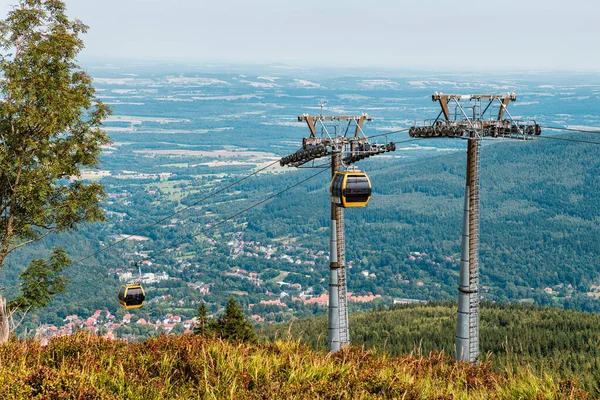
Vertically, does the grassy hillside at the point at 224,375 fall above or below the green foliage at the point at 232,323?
above

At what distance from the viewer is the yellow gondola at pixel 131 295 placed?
2734 centimetres

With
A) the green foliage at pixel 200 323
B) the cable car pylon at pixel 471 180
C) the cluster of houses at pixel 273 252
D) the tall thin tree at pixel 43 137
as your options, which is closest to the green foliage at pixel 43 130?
the tall thin tree at pixel 43 137

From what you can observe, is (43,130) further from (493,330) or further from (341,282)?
(493,330)

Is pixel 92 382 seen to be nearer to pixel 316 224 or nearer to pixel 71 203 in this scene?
pixel 71 203

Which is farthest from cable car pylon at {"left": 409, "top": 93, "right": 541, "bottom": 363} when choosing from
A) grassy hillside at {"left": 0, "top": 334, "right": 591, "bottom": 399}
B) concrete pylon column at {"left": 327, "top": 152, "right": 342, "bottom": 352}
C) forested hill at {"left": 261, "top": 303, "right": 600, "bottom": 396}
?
grassy hillside at {"left": 0, "top": 334, "right": 591, "bottom": 399}

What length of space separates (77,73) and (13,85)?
243 centimetres

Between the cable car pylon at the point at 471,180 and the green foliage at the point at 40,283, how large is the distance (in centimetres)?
1117

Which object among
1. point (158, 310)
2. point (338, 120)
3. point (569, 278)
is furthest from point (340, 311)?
point (569, 278)

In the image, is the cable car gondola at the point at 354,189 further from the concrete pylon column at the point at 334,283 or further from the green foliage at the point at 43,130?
the green foliage at the point at 43,130

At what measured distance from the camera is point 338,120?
79.6 feet

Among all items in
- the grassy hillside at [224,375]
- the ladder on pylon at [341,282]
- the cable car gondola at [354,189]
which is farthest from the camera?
the ladder on pylon at [341,282]

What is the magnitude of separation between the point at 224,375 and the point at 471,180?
13.4m

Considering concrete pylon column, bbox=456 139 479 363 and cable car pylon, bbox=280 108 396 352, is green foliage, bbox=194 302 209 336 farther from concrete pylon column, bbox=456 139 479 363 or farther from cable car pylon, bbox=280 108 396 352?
concrete pylon column, bbox=456 139 479 363

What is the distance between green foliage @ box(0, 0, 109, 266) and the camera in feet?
67.5
